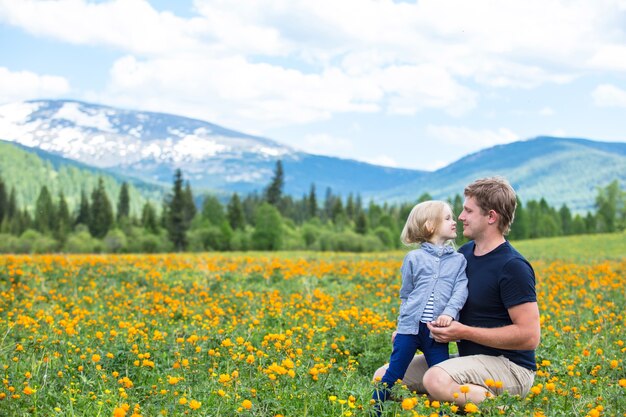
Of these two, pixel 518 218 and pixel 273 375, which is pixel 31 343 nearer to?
pixel 273 375

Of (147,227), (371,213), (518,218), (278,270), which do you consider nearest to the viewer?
(278,270)

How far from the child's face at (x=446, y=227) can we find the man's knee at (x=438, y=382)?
1.12m

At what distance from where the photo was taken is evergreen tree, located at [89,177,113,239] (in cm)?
10450

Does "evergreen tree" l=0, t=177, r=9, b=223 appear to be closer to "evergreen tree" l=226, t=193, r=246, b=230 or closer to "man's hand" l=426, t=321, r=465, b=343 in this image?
"evergreen tree" l=226, t=193, r=246, b=230

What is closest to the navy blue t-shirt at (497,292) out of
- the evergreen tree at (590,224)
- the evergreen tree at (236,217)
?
the evergreen tree at (236,217)

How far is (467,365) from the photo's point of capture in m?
5.39

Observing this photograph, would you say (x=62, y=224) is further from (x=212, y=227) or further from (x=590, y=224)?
(x=590, y=224)

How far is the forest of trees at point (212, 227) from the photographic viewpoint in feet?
257

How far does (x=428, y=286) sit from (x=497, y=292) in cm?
57

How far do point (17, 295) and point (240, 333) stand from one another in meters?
5.91

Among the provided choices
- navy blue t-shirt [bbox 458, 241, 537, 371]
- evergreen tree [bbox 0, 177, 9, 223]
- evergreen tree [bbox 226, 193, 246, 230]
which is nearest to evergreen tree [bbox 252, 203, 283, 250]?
evergreen tree [bbox 226, 193, 246, 230]

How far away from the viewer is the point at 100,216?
105 metres

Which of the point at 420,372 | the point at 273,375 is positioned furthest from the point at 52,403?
the point at 420,372

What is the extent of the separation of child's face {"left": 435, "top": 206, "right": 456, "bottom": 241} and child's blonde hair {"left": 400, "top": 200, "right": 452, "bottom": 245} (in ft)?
0.08
